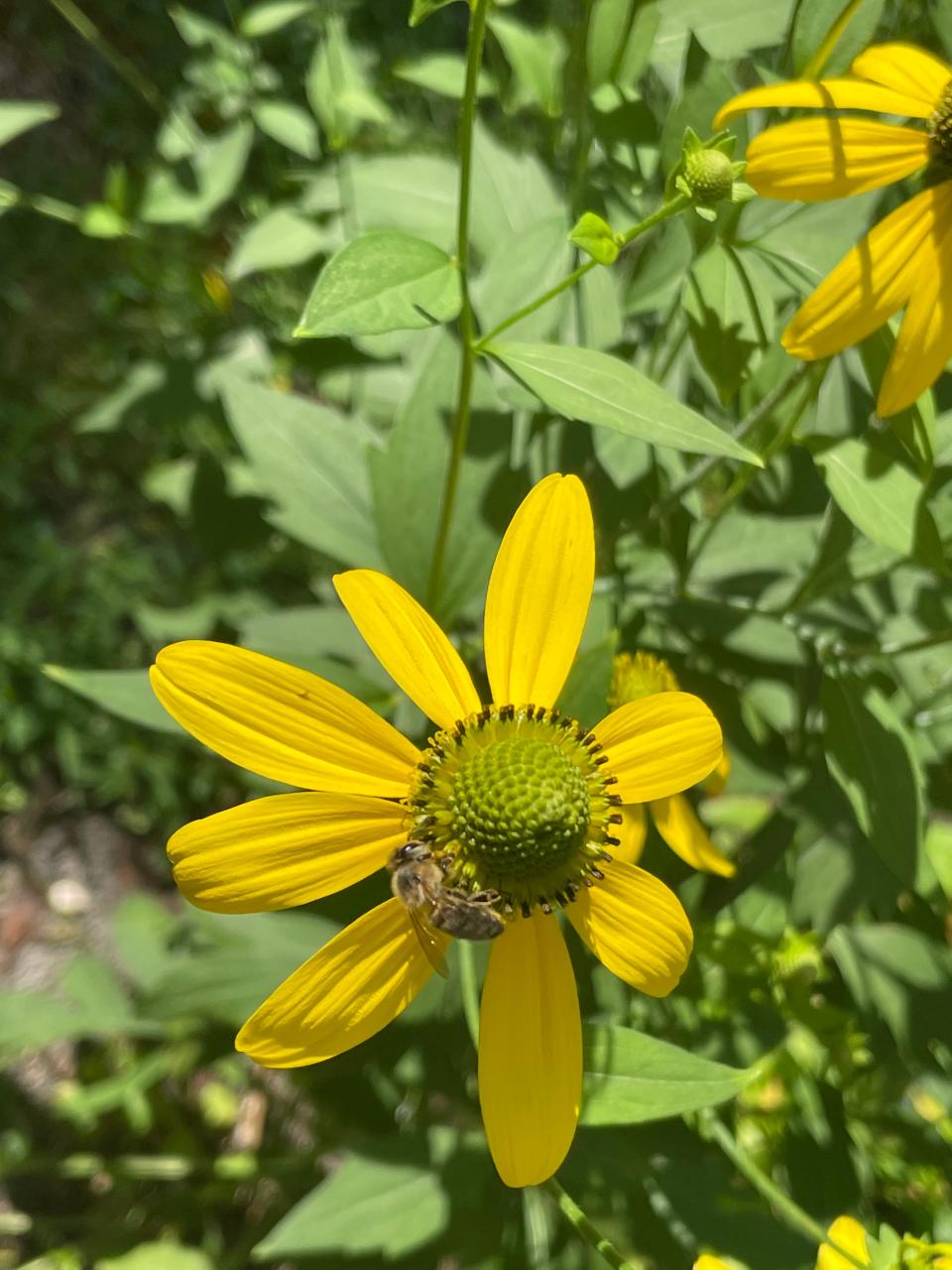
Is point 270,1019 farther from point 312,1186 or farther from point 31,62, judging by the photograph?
point 31,62

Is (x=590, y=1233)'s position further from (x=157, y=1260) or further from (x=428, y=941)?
(x=157, y=1260)

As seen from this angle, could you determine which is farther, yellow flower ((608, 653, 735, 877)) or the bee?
yellow flower ((608, 653, 735, 877))

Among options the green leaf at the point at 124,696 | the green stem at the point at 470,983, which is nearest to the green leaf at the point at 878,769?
the green stem at the point at 470,983

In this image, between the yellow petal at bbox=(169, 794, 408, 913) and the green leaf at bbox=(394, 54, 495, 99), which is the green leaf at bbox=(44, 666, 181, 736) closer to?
the yellow petal at bbox=(169, 794, 408, 913)

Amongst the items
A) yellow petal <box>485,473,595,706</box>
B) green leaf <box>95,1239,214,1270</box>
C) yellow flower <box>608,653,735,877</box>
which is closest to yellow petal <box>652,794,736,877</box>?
yellow flower <box>608,653,735,877</box>

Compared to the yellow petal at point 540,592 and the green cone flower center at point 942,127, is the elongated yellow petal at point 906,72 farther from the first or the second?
the yellow petal at point 540,592

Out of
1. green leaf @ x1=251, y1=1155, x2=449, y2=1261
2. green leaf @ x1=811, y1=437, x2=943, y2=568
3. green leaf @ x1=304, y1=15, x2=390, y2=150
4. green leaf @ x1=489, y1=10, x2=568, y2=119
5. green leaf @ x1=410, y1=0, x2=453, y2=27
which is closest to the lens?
green leaf @ x1=410, y1=0, x2=453, y2=27

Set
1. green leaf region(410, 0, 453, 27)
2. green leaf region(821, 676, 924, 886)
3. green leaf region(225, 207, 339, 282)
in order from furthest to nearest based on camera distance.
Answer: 1. green leaf region(225, 207, 339, 282)
2. green leaf region(821, 676, 924, 886)
3. green leaf region(410, 0, 453, 27)

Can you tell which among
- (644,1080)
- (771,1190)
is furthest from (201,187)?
(771,1190)
